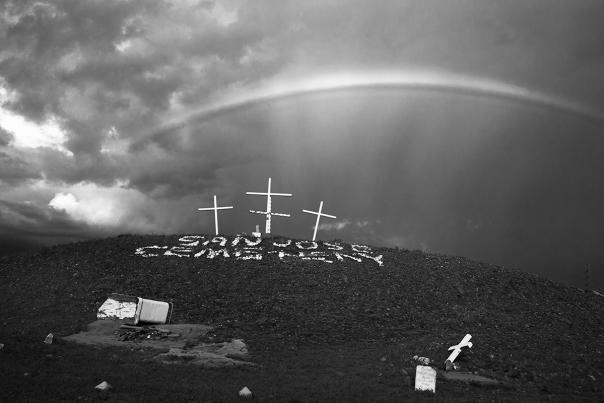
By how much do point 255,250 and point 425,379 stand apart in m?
29.1

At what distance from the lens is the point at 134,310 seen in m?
31.5

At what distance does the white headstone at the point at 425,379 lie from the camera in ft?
62.2

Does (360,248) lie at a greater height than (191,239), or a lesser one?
greater

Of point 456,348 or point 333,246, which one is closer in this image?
point 456,348

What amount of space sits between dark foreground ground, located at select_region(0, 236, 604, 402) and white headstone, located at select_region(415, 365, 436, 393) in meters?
0.39

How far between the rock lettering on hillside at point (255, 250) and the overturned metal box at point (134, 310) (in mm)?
12056

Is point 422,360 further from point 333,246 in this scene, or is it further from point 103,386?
point 333,246

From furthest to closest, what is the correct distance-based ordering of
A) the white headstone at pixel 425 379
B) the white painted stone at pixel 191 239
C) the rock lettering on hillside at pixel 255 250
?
1. the white painted stone at pixel 191 239
2. the rock lettering on hillside at pixel 255 250
3. the white headstone at pixel 425 379

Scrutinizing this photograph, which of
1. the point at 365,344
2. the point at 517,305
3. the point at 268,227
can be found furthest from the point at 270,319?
the point at 268,227

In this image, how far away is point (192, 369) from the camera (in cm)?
1980

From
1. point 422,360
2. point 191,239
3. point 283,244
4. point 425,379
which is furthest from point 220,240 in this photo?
point 425,379

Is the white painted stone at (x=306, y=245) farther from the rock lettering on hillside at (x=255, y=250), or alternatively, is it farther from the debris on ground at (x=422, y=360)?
the debris on ground at (x=422, y=360)

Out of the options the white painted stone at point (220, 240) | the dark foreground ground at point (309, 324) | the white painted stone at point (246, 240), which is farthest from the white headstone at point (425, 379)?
the white painted stone at point (220, 240)

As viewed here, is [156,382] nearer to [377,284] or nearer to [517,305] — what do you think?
[377,284]
